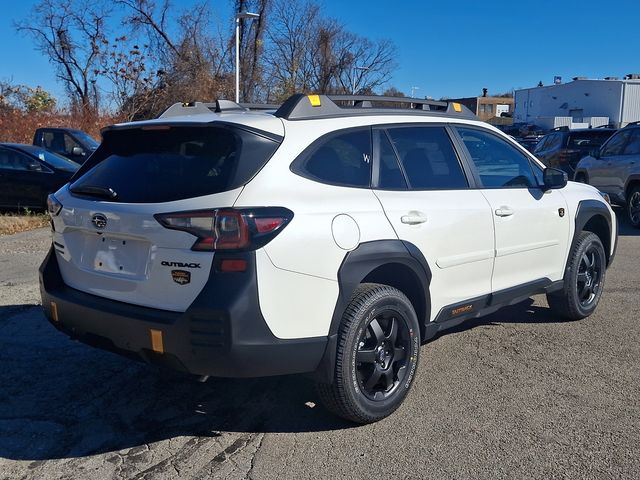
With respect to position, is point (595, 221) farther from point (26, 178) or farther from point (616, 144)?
point (26, 178)

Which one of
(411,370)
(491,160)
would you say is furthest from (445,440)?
(491,160)

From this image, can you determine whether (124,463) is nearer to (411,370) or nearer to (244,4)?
(411,370)

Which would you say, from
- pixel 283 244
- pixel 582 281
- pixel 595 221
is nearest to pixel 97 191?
pixel 283 244

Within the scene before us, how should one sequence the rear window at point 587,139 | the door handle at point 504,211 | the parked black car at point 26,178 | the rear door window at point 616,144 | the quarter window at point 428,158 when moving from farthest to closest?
the rear window at point 587,139 < the parked black car at point 26,178 < the rear door window at point 616,144 < the door handle at point 504,211 < the quarter window at point 428,158

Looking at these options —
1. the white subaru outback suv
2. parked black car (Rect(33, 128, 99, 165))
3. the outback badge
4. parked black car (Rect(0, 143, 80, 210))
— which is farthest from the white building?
the outback badge

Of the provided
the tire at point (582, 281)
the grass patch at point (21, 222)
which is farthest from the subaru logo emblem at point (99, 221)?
the grass patch at point (21, 222)

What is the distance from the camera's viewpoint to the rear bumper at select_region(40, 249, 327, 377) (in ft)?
9.78

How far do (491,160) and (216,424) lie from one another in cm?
287

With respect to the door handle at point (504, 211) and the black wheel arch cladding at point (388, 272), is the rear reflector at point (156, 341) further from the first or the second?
the door handle at point (504, 211)

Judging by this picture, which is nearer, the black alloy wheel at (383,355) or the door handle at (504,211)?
the black alloy wheel at (383,355)

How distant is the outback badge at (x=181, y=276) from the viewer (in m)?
→ 3.05

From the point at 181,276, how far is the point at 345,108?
1604mm

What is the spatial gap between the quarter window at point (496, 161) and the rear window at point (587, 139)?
11.2 metres

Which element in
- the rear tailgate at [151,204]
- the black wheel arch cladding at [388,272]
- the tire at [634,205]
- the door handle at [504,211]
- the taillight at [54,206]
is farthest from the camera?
the tire at [634,205]
